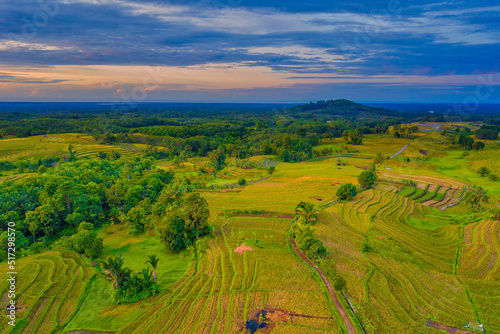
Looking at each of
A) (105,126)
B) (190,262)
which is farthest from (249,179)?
(105,126)

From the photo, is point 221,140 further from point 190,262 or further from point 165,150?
point 190,262

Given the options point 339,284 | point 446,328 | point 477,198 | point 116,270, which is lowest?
point 446,328

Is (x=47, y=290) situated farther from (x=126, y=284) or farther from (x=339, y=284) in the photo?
(x=339, y=284)

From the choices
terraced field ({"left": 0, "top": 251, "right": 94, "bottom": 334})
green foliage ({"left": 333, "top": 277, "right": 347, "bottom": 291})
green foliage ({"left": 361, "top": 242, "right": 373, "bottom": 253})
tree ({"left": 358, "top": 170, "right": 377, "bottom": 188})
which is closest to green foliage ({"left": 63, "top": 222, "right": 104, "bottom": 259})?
terraced field ({"left": 0, "top": 251, "right": 94, "bottom": 334})

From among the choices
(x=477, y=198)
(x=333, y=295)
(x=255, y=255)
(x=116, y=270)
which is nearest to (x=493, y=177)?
(x=477, y=198)

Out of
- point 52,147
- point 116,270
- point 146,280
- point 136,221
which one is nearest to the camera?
point 116,270

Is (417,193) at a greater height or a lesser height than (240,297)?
greater

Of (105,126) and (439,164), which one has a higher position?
(105,126)
